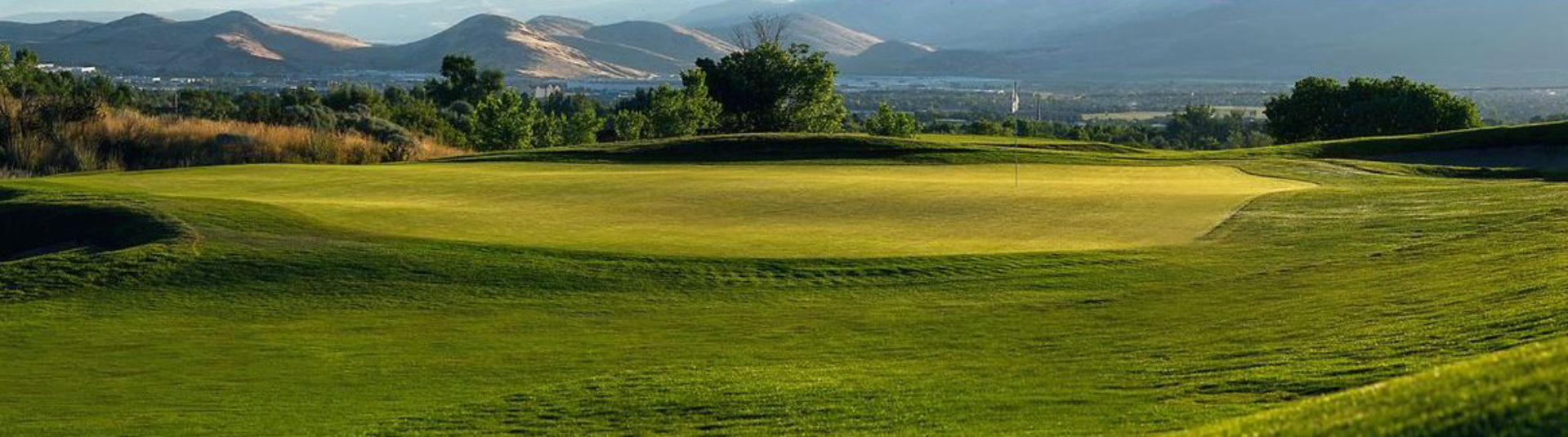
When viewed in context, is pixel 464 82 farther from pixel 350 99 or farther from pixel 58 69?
pixel 58 69

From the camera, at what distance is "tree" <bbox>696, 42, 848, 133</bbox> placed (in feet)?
251

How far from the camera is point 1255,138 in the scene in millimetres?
109312

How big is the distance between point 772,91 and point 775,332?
6343cm

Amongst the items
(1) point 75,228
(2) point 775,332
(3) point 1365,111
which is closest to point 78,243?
(1) point 75,228

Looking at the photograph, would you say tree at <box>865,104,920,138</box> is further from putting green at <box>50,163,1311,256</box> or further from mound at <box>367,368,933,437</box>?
mound at <box>367,368,933,437</box>

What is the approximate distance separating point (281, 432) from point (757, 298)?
19.6ft

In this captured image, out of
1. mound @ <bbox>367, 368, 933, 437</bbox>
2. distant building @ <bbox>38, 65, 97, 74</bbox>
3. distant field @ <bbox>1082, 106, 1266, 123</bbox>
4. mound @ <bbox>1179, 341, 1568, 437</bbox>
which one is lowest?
distant field @ <bbox>1082, 106, 1266, 123</bbox>

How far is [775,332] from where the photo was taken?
13523mm

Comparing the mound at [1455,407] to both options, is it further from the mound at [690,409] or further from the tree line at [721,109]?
the tree line at [721,109]

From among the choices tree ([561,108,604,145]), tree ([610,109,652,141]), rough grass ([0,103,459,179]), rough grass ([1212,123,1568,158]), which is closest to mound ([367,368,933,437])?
rough grass ([0,103,459,179])

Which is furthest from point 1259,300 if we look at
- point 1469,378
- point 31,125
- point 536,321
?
point 31,125

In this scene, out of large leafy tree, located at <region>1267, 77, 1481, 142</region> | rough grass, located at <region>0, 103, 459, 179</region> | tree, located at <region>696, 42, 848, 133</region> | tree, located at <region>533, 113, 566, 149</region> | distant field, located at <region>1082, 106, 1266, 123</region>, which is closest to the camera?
rough grass, located at <region>0, 103, 459, 179</region>

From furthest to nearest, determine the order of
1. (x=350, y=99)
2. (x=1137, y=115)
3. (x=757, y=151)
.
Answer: (x=1137, y=115), (x=350, y=99), (x=757, y=151)

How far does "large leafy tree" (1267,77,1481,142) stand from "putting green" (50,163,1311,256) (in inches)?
1611
